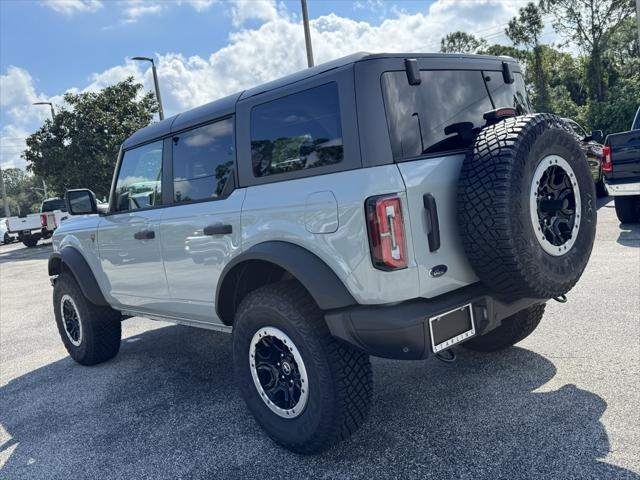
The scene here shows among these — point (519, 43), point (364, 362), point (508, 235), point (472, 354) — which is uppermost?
point (519, 43)

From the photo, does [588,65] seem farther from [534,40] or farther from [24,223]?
[24,223]

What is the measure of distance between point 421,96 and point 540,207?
809 millimetres

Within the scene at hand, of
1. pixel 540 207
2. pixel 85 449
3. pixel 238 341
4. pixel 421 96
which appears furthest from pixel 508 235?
pixel 85 449

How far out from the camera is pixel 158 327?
6.18m

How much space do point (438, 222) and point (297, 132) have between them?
900mm

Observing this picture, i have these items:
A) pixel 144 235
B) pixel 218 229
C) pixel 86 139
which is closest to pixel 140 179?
pixel 144 235

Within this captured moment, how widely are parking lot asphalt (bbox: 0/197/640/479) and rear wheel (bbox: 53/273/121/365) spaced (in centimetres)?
14

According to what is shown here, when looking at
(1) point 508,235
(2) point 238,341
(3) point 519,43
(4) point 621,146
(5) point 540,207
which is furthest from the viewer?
A: (3) point 519,43

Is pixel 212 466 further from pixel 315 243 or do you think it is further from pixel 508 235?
pixel 508 235

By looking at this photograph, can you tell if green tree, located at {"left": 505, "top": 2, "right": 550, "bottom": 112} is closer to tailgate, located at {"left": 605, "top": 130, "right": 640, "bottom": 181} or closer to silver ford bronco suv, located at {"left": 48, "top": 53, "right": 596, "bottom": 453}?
tailgate, located at {"left": 605, "top": 130, "right": 640, "bottom": 181}

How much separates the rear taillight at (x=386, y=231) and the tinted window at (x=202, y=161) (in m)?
1.21

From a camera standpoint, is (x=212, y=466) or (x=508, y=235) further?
(x=212, y=466)

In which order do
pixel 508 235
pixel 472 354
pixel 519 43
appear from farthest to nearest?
1. pixel 519 43
2. pixel 472 354
3. pixel 508 235

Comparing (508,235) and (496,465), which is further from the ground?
(508,235)
